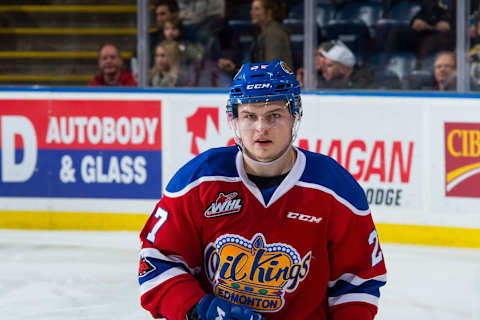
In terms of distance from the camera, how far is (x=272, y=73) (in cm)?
184

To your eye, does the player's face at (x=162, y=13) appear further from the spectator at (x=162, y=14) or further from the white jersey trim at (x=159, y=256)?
the white jersey trim at (x=159, y=256)

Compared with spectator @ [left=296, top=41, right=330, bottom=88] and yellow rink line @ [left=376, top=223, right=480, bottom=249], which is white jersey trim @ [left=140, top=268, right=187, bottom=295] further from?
spectator @ [left=296, top=41, right=330, bottom=88]

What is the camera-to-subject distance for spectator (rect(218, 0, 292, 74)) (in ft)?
17.0

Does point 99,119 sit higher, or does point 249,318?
point 99,119

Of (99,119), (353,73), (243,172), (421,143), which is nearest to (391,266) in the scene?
(421,143)

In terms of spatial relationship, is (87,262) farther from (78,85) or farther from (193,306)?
(193,306)

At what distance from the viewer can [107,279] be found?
398cm

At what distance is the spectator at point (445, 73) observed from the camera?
193 inches

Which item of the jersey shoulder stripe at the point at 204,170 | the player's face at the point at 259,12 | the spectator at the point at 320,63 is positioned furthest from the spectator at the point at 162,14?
the jersey shoulder stripe at the point at 204,170

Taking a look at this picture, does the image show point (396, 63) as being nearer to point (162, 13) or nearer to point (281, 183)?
point (162, 13)

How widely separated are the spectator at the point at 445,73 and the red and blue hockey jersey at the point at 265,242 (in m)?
3.21

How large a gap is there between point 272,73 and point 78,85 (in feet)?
12.2

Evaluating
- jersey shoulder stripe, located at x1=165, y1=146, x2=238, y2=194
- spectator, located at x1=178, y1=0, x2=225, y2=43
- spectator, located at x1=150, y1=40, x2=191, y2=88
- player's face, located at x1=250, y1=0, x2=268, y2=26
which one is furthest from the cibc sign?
jersey shoulder stripe, located at x1=165, y1=146, x2=238, y2=194

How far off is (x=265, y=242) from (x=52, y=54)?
12.6ft
